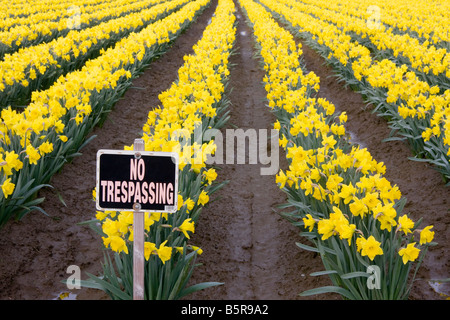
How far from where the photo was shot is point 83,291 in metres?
3.14

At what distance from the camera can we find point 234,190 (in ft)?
16.2

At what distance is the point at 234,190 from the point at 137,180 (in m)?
2.86

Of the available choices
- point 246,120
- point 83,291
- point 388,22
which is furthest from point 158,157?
point 388,22

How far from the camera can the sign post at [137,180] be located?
2121mm

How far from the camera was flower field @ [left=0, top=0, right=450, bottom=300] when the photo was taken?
266 centimetres

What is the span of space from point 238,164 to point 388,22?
33.7ft

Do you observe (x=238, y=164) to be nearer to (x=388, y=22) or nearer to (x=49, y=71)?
(x=49, y=71)

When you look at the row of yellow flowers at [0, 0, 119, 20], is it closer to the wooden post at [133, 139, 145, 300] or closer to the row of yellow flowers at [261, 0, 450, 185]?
the row of yellow flowers at [261, 0, 450, 185]

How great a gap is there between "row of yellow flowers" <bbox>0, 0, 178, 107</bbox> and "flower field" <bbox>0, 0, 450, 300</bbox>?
0.13 feet

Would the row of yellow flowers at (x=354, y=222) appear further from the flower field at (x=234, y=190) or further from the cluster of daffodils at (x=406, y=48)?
the cluster of daffodils at (x=406, y=48)

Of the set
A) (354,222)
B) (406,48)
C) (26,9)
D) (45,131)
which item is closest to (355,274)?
(354,222)

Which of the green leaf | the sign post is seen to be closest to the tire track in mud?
the sign post

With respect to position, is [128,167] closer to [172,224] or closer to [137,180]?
[137,180]

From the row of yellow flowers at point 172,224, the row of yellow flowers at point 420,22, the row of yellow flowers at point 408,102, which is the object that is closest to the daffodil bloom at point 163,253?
the row of yellow flowers at point 172,224
